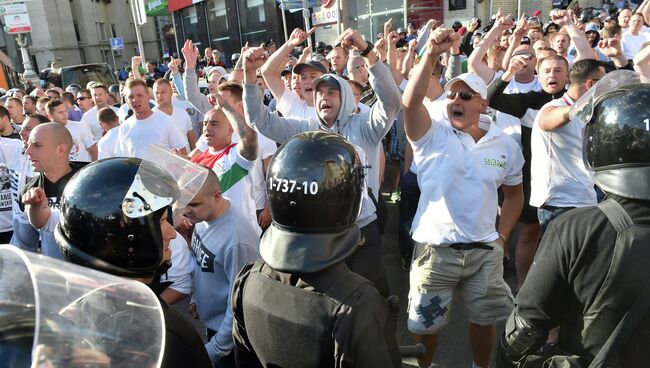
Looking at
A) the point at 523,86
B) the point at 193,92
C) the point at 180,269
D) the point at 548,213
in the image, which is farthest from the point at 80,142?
the point at 548,213

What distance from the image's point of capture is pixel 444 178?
2777 mm

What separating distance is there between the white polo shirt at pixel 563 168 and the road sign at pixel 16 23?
126ft

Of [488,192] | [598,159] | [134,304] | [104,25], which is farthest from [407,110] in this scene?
[104,25]

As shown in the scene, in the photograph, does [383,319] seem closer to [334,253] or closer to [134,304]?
[334,253]

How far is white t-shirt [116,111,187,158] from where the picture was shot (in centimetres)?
513

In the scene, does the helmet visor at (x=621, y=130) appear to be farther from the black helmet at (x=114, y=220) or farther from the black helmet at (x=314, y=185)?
the black helmet at (x=114, y=220)

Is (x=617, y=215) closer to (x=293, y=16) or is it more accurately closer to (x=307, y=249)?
(x=307, y=249)

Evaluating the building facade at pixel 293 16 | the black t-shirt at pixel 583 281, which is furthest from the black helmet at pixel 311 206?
the building facade at pixel 293 16

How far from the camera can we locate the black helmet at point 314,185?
1489 millimetres

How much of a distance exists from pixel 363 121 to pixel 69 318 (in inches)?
105

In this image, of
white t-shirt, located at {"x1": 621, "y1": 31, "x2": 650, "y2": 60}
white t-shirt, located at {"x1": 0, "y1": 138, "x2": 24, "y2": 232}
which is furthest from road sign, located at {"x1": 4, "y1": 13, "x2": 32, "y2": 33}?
white t-shirt, located at {"x1": 621, "y1": 31, "x2": 650, "y2": 60}

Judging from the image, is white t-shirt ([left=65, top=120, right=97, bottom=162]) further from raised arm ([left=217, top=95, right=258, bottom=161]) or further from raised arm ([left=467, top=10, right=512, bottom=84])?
raised arm ([left=467, top=10, right=512, bottom=84])

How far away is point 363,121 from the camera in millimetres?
3305

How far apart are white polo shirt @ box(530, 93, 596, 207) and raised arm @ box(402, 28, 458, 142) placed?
44.0 inches
